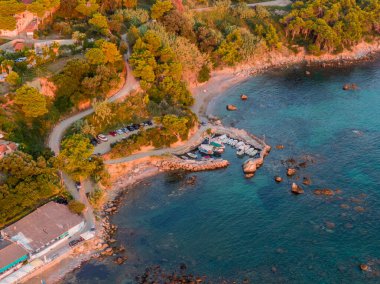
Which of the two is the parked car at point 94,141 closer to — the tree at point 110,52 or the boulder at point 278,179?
the tree at point 110,52

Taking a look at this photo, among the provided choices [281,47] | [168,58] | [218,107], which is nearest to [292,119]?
[218,107]

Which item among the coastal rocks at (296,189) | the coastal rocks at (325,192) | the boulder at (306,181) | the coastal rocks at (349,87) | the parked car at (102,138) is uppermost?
the parked car at (102,138)

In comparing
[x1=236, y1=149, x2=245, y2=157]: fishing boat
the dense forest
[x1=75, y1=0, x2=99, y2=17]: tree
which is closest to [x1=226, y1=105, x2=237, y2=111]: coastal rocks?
the dense forest

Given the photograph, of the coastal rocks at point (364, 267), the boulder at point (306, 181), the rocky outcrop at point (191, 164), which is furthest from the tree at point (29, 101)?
the coastal rocks at point (364, 267)

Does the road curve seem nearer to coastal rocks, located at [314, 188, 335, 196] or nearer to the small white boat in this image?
the small white boat

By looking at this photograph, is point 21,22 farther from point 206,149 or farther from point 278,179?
point 278,179
